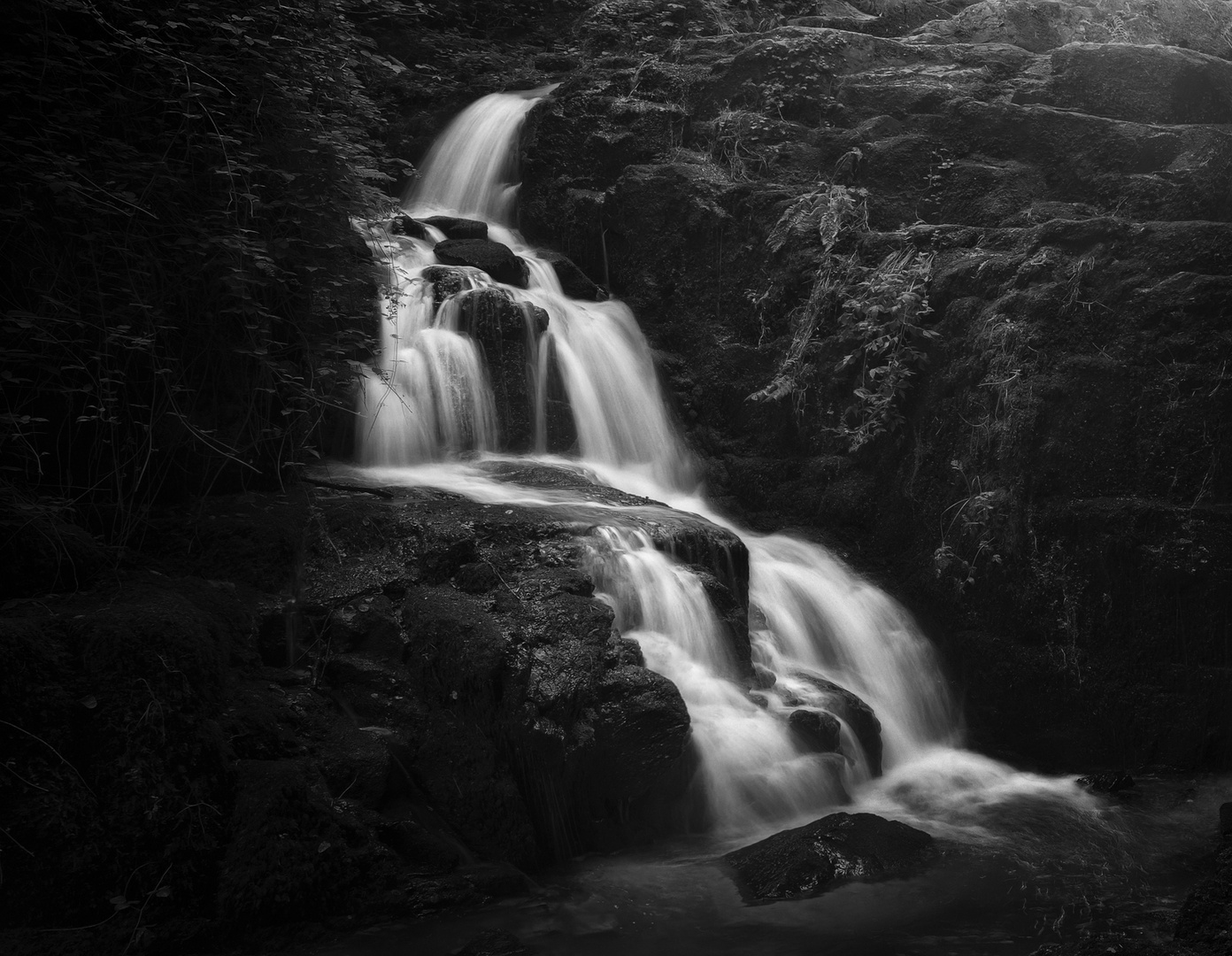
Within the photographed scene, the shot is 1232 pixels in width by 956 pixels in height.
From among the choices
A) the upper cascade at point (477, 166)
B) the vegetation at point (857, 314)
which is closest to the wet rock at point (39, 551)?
the vegetation at point (857, 314)

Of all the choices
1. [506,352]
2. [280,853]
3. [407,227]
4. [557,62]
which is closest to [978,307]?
[506,352]

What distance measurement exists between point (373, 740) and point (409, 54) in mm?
12216

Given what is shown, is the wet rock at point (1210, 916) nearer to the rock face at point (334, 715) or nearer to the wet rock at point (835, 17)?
the rock face at point (334, 715)

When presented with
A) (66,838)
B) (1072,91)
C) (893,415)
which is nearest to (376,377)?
(893,415)

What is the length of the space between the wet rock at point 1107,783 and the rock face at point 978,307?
1.05 feet

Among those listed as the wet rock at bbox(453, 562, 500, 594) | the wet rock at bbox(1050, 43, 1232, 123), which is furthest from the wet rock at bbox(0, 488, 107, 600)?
the wet rock at bbox(1050, 43, 1232, 123)

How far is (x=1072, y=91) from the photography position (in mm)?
9758

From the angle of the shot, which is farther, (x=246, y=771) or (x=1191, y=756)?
(x=1191, y=756)

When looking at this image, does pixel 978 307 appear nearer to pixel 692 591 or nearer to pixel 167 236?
pixel 692 591

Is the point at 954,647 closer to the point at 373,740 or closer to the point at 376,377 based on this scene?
the point at 373,740

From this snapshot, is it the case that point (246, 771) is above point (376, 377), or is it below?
below

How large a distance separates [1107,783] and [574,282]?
6.77 meters

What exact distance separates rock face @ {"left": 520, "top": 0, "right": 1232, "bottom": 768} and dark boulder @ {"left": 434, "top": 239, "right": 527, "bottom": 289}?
122 cm

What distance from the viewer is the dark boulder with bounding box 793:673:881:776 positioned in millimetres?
6289
